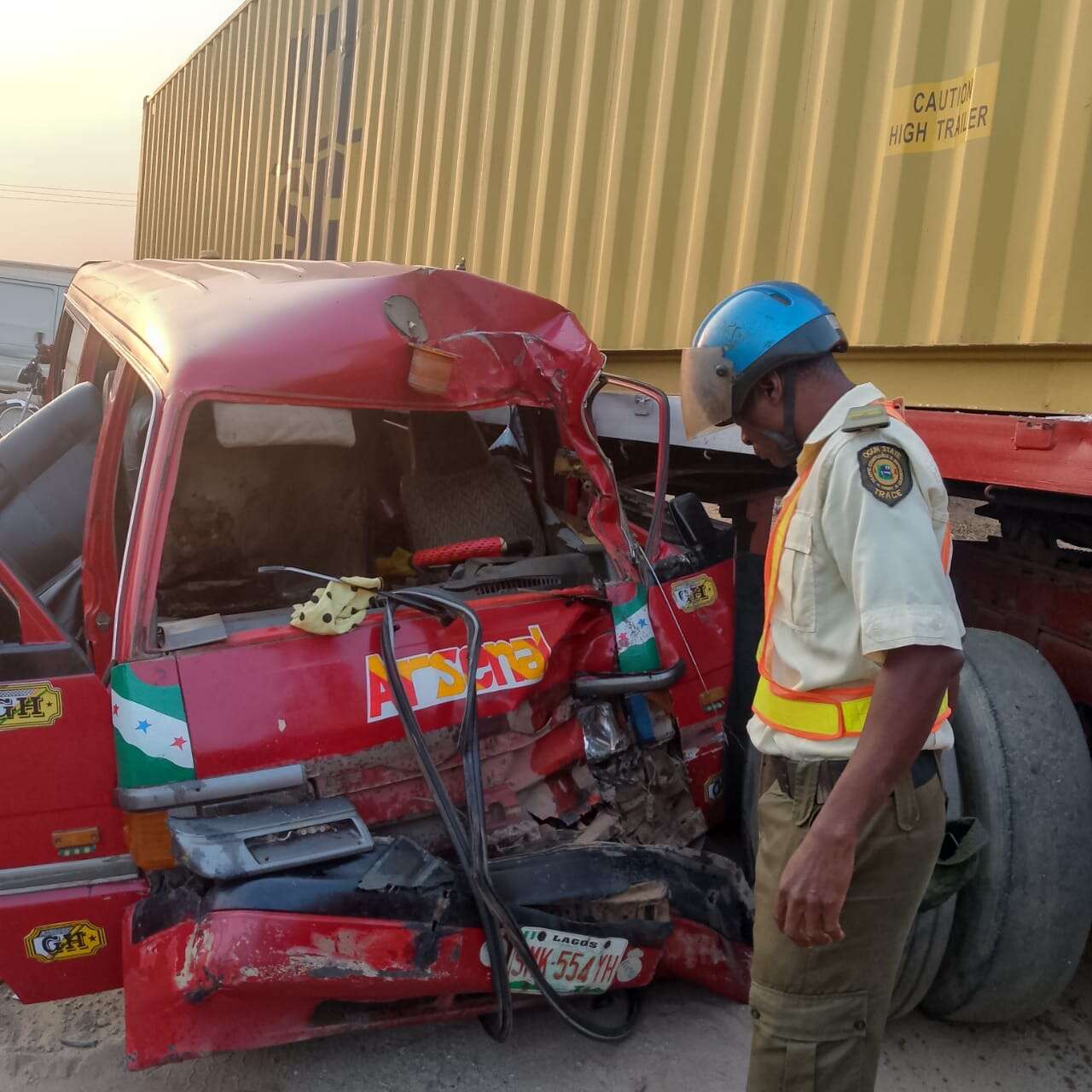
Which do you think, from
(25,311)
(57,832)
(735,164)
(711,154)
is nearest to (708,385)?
(57,832)

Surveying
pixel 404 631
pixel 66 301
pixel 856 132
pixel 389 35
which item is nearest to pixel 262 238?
pixel 389 35

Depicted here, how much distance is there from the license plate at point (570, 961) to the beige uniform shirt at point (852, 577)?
915 mm

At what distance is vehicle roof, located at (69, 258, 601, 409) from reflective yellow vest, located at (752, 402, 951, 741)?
1393mm

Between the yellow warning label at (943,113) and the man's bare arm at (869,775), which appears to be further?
the yellow warning label at (943,113)

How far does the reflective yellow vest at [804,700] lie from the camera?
1.66 meters

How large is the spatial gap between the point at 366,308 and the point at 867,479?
1.70 metres

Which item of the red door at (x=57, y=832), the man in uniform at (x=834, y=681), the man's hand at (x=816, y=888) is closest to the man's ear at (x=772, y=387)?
the man in uniform at (x=834, y=681)

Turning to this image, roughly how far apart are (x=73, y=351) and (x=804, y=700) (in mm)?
4117

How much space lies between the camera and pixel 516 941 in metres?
2.34

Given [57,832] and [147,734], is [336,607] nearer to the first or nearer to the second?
[147,734]

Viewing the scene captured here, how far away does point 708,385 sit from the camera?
6.12ft

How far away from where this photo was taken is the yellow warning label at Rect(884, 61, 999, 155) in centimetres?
291

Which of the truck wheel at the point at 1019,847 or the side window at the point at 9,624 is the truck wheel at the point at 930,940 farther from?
the side window at the point at 9,624

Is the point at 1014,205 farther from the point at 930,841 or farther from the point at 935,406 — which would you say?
the point at 930,841
